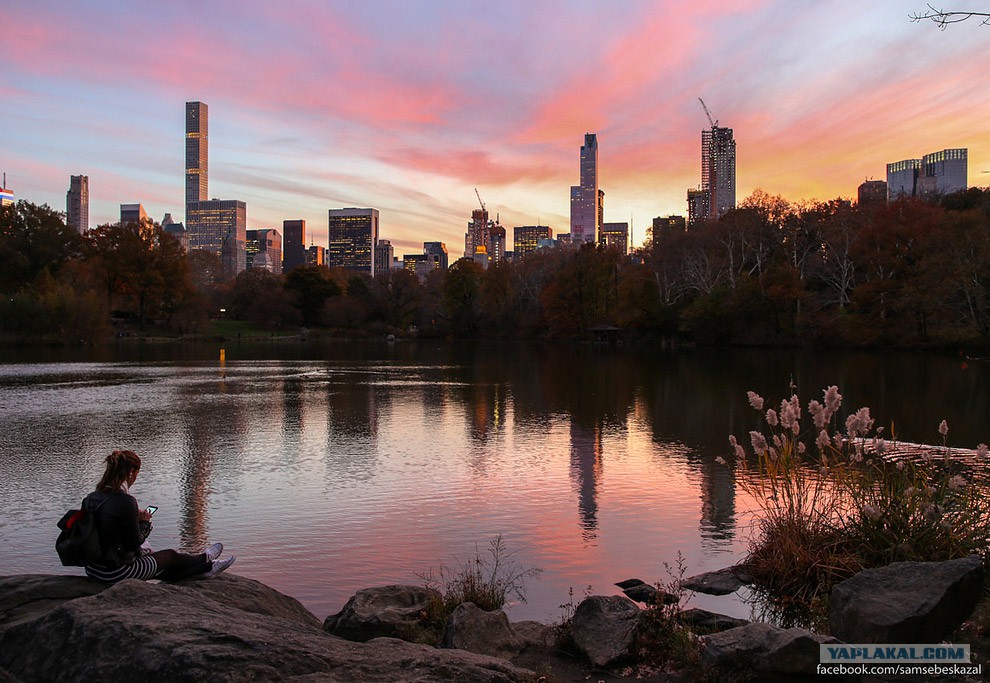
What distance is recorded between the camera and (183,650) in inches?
145

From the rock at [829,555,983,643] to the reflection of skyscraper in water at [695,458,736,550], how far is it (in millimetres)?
3913

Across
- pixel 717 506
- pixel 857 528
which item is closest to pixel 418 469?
pixel 717 506

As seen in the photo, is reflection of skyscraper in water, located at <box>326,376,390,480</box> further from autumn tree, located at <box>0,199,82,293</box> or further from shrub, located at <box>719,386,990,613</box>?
autumn tree, located at <box>0,199,82,293</box>

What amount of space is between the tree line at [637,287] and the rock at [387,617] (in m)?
51.9

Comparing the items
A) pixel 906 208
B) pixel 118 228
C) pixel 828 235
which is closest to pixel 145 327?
pixel 118 228

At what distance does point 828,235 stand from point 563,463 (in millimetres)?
57182

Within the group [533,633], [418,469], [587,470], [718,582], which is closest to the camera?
[533,633]

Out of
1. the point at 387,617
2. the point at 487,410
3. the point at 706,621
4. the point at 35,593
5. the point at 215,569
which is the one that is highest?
the point at 35,593

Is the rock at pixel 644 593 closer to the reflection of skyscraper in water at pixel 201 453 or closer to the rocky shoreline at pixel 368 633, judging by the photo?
the rocky shoreline at pixel 368 633

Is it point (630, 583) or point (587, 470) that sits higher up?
point (587, 470)

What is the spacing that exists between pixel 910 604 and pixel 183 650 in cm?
440

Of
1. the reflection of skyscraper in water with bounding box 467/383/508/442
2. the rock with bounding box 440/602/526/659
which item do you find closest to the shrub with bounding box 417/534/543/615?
the rock with bounding box 440/602/526/659

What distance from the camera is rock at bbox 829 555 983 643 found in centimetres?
475

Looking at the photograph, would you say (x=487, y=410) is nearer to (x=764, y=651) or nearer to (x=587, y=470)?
(x=587, y=470)
